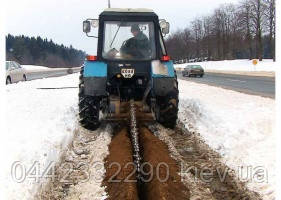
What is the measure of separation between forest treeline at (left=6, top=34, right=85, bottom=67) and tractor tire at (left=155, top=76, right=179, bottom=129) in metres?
92.5

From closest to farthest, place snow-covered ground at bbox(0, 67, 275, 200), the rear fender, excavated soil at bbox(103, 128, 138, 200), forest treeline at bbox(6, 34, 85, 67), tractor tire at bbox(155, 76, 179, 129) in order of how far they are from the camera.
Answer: excavated soil at bbox(103, 128, 138, 200), snow-covered ground at bbox(0, 67, 275, 200), the rear fender, tractor tire at bbox(155, 76, 179, 129), forest treeline at bbox(6, 34, 85, 67)

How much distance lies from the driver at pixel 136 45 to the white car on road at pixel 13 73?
14593 mm

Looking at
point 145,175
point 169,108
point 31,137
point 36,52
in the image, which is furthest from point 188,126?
point 36,52

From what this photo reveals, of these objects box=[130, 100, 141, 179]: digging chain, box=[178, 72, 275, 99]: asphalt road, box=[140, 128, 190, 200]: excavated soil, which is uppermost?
box=[178, 72, 275, 99]: asphalt road

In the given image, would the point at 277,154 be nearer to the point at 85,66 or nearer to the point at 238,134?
the point at 238,134

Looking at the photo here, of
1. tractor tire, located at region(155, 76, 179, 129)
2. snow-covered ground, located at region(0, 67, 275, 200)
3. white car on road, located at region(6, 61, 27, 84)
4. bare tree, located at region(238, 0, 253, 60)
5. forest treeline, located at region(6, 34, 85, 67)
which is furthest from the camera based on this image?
forest treeline, located at region(6, 34, 85, 67)

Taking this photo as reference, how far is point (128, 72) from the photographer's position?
8.01 metres

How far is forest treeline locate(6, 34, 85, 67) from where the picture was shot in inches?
3991

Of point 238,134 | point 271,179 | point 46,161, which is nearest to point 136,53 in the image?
point 238,134

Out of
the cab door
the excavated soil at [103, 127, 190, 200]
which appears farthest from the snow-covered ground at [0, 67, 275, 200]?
the cab door

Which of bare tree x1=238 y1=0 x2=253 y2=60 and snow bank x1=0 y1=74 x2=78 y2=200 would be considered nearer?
snow bank x1=0 y1=74 x2=78 y2=200

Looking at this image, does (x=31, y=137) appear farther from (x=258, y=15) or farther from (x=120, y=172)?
(x=258, y=15)

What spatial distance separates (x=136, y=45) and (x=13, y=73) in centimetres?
1540

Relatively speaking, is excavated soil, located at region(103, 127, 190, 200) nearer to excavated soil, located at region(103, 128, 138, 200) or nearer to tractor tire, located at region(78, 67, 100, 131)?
excavated soil, located at region(103, 128, 138, 200)
